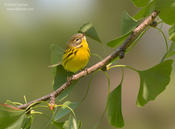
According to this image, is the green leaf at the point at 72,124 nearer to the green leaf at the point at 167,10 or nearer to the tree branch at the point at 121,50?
the tree branch at the point at 121,50

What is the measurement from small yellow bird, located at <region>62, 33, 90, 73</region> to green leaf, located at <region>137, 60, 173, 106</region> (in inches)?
5.9

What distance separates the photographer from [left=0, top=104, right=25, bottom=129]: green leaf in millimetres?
471

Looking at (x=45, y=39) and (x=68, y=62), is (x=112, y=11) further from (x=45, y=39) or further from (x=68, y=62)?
(x=68, y=62)

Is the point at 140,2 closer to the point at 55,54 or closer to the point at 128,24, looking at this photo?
the point at 128,24

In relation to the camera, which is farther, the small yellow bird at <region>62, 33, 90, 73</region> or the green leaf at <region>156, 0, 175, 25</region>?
the small yellow bird at <region>62, 33, 90, 73</region>

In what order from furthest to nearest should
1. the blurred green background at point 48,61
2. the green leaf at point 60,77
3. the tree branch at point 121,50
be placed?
1. the blurred green background at point 48,61
2. the green leaf at point 60,77
3. the tree branch at point 121,50

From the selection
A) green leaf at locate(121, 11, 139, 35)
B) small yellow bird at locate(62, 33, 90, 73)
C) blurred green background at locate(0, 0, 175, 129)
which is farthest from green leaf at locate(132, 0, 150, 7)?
blurred green background at locate(0, 0, 175, 129)

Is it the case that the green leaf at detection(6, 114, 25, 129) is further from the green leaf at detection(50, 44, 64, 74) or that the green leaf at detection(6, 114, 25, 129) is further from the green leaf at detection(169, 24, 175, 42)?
the green leaf at detection(169, 24, 175, 42)

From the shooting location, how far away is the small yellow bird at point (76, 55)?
59cm

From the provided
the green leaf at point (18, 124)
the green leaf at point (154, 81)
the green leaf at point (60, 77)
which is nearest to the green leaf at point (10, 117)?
the green leaf at point (18, 124)

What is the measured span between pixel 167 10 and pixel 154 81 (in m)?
0.13

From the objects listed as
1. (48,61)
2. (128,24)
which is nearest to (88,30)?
(128,24)

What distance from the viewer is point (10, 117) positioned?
1.56 ft

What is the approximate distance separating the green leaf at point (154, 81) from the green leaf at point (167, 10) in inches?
3.1
